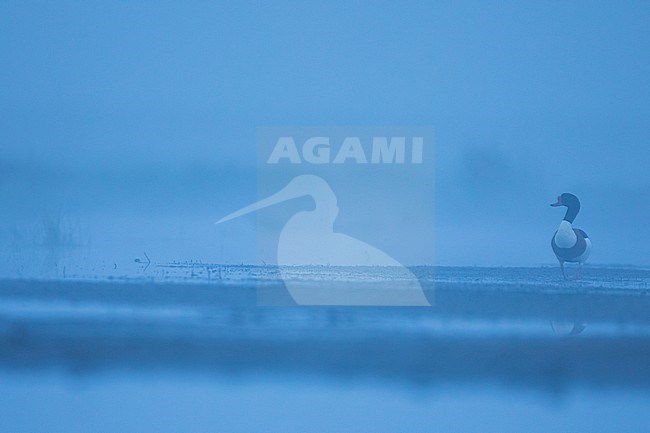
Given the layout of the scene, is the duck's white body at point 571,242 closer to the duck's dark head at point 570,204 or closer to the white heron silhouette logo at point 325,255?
the duck's dark head at point 570,204

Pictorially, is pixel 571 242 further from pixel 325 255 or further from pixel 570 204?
pixel 325 255

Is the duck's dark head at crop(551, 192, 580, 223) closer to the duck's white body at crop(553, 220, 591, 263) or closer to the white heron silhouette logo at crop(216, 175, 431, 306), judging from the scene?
the duck's white body at crop(553, 220, 591, 263)

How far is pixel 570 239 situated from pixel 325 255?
142cm

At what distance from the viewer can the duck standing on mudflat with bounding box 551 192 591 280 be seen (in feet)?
13.9

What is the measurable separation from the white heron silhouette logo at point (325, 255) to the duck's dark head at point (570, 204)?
98 cm

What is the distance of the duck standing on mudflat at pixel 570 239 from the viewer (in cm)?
423

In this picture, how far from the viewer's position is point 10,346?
3.88 metres

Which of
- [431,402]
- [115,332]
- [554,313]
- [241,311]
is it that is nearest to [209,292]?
[241,311]

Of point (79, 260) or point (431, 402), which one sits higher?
point (79, 260)

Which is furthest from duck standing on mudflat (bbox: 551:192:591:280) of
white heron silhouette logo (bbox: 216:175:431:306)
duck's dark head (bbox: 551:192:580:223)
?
white heron silhouette logo (bbox: 216:175:431:306)

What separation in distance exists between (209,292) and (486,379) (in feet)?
5.38

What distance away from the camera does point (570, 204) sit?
14.0 feet

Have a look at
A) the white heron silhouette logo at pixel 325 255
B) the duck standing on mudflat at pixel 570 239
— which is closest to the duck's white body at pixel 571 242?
the duck standing on mudflat at pixel 570 239

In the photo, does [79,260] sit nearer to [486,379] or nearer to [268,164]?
[268,164]
